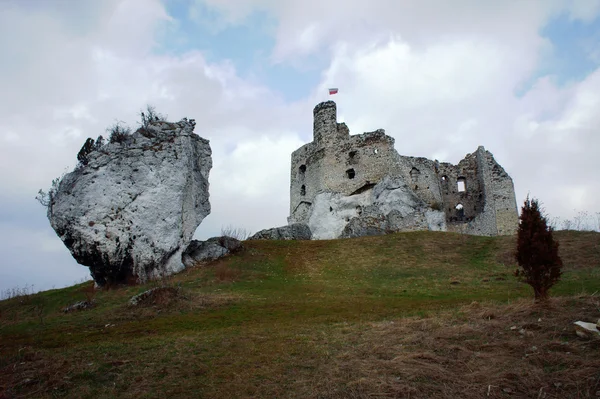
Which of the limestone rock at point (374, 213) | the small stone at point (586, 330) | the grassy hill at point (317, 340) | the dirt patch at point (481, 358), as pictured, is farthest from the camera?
the limestone rock at point (374, 213)

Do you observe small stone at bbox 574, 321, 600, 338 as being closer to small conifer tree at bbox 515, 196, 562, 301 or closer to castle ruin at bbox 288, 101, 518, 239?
small conifer tree at bbox 515, 196, 562, 301

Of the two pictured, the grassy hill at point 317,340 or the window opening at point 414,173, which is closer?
the grassy hill at point 317,340

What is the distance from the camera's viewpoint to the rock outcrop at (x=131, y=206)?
1969 cm

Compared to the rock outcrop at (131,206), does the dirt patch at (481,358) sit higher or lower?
lower

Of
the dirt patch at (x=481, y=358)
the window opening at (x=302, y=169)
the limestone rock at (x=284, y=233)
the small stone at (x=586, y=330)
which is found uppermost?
the window opening at (x=302, y=169)

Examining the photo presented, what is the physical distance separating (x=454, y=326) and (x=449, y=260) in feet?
43.4

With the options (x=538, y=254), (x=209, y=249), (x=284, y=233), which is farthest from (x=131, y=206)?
(x=538, y=254)

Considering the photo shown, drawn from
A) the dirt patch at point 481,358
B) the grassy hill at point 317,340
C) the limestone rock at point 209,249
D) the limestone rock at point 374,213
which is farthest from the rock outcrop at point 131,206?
the dirt patch at point 481,358

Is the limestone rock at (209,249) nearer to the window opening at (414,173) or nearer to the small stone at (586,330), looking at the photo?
the window opening at (414,173)

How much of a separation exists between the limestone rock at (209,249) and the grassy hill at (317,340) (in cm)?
333

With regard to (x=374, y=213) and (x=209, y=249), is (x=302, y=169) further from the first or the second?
(x=209, y=249)

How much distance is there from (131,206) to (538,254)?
17.1m

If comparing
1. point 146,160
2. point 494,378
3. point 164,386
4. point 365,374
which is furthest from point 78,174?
point 494,378

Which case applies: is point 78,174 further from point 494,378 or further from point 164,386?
point 494,378
